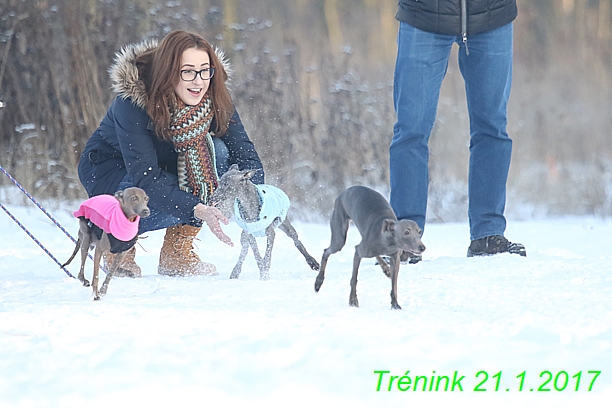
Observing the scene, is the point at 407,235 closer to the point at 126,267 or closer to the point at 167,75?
the point at 167,75

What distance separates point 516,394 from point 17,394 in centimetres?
116

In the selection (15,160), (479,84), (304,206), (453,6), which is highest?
(453,6)

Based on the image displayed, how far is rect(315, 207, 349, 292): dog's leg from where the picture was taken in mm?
2908

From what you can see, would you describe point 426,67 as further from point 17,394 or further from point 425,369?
point 17,394

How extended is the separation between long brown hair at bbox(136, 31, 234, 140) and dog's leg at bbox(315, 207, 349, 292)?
3.53ft

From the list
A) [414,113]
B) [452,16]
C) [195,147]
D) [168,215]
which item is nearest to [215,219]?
[195,147]

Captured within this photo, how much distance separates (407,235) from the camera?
245cm

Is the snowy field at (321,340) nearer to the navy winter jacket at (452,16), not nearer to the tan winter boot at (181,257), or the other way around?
the tan winter boot at (181,257)

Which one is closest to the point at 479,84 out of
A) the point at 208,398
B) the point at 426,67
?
the point at 426,67

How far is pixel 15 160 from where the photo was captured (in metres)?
6.54

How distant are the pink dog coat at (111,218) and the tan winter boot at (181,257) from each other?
106 centimetres

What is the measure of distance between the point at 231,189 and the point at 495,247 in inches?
52.8

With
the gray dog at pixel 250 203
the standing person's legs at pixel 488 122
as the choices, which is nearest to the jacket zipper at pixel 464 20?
the standing person's legs at pixel 488 122

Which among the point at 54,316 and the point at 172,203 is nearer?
the point at 54,316
